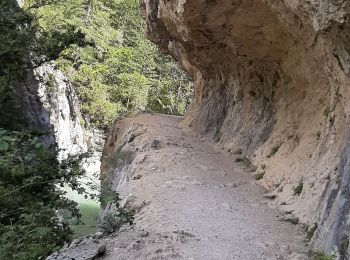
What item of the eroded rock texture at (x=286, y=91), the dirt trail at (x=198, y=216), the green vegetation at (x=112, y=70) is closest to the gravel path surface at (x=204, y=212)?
the dirt trail at (x=198, y=216)

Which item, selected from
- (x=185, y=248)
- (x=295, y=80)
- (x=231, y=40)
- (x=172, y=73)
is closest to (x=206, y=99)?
(x=231, y=40)

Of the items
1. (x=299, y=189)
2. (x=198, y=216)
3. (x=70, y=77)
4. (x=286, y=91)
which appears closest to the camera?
(x=198, y=216)

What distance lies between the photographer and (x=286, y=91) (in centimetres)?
1122

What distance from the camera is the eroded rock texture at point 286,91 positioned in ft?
20.4

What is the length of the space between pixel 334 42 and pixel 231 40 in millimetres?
5578

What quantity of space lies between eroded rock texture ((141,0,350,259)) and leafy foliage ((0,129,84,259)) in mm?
3338

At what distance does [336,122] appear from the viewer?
7457mm

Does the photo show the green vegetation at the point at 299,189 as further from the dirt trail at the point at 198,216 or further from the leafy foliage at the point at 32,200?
the leafy foliage at the point at 32,200

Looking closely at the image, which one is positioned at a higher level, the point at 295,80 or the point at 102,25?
the point at 102,25

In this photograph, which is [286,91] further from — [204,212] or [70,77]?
[70,77]

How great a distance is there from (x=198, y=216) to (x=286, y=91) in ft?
17.0

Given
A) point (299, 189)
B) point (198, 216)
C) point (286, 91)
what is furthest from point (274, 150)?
point (198, 216)

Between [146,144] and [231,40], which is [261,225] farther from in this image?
[146,144]

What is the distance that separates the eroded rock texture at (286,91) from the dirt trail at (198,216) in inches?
20.4
